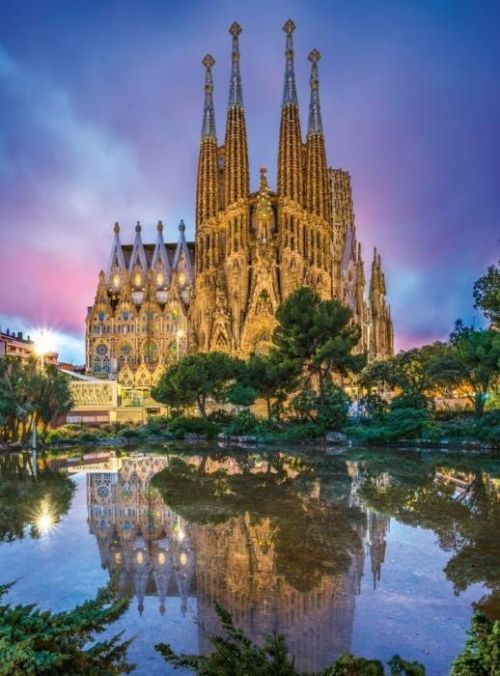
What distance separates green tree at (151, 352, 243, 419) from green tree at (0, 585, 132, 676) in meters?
25.0

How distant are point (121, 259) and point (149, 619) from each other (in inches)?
2629

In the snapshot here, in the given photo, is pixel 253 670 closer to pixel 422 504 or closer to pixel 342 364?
pixel 422 504

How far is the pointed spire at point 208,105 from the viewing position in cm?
5506

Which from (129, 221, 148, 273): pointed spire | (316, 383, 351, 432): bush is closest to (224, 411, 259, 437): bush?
(316, 383, 351, 432): bush

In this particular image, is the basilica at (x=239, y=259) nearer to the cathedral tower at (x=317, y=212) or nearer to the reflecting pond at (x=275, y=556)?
the cathedral tower at (x=317, y=212)

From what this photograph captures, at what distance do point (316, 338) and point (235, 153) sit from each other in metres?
30.8

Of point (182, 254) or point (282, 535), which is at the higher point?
point (182, 254)

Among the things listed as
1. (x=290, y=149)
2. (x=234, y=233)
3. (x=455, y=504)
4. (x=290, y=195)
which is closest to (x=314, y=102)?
(x=290, y=149)

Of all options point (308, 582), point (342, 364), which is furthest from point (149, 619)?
point (342, 364)

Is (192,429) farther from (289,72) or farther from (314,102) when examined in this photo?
(289,72)

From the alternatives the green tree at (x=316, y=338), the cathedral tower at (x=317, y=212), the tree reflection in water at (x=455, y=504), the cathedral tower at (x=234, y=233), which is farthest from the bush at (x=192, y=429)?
the cathedral tower at (x=317, y=212)

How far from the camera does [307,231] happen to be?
5106 cm

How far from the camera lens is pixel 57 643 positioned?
324 cm

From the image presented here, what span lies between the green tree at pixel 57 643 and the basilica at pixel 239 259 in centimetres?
3961
